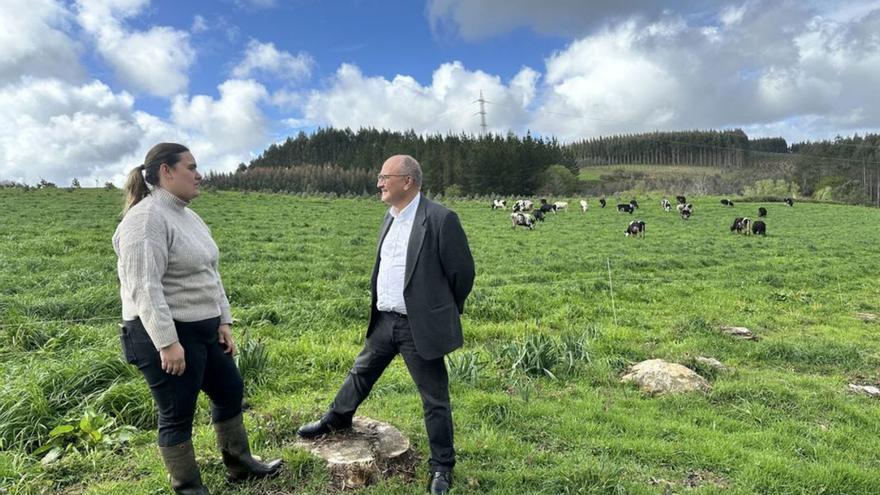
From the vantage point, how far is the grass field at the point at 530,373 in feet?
14.5

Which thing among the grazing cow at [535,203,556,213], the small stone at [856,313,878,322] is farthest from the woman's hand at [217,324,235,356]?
the grazing cow at [535,203,556,213]

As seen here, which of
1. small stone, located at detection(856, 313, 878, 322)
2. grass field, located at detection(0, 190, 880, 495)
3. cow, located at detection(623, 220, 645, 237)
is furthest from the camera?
cow, located at detection(623, 220, 645, 237)

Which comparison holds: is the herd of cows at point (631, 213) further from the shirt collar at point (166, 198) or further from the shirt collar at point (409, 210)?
the shirt collar at point (166, 198)

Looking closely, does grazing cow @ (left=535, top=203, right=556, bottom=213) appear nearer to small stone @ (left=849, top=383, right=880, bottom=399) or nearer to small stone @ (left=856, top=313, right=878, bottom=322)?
small stone @ (left=856, top=313, right=878, bottom=322)

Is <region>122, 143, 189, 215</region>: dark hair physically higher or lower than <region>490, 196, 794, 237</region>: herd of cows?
higher

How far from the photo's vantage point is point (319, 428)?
453 centimetres

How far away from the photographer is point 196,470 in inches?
146

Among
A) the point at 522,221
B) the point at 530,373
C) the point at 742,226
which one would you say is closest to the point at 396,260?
the point at 530,373

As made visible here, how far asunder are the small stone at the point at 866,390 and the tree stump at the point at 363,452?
5976 mm

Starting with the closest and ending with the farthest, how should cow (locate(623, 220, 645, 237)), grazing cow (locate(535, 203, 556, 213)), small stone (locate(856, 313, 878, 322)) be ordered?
small stone (locate(856, 313, 878, 322)), cow (locate(623, 220, 645, 237)), grazing cow (locate(535, 203, 556, 213))

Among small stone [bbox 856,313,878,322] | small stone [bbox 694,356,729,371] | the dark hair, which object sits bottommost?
small stone [bbox 856,313,878,322]

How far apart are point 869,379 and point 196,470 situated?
836cm

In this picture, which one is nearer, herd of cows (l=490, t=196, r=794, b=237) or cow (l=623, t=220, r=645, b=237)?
cow (l=623, t=220, r=645, b=237)

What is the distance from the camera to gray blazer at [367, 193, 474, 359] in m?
3.82
